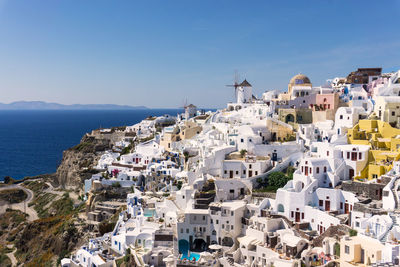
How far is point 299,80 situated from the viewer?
1941 inches

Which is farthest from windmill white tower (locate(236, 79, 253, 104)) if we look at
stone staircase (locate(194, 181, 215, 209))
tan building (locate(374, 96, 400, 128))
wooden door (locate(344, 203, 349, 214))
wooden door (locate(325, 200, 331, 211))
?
wooden door (locate(344, 203, 349, 214))

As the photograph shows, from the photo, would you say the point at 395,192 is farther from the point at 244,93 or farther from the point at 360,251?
the point at 244,93

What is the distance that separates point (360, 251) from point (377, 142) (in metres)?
12.9

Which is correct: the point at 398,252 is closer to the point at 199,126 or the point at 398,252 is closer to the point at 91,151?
the point at 199,126

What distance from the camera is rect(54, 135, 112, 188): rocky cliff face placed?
57000 mm

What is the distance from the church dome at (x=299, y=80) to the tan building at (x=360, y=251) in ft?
99.1

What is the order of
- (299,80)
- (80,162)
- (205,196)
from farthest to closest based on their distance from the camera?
(80,162), (299,80), (205,196)

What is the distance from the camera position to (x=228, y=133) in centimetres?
4153

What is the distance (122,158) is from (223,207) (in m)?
22.8

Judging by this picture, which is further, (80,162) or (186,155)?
(80,162)

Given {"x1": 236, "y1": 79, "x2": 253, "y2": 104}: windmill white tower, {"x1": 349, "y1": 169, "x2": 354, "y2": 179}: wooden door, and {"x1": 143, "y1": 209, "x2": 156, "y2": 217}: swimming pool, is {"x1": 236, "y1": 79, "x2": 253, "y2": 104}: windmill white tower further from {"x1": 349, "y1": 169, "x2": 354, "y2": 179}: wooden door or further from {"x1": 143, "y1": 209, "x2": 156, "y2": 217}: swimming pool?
{"x1": 349, "y1": 169, "x2": 354, "y2": 179}: wooden door

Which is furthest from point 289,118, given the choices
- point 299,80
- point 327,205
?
point 327,205

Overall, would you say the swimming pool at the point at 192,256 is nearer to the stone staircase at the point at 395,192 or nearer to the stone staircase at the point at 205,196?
the stone staircase at the point at 205,196

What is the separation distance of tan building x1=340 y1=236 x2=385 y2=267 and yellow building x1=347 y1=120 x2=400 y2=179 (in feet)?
28.0
